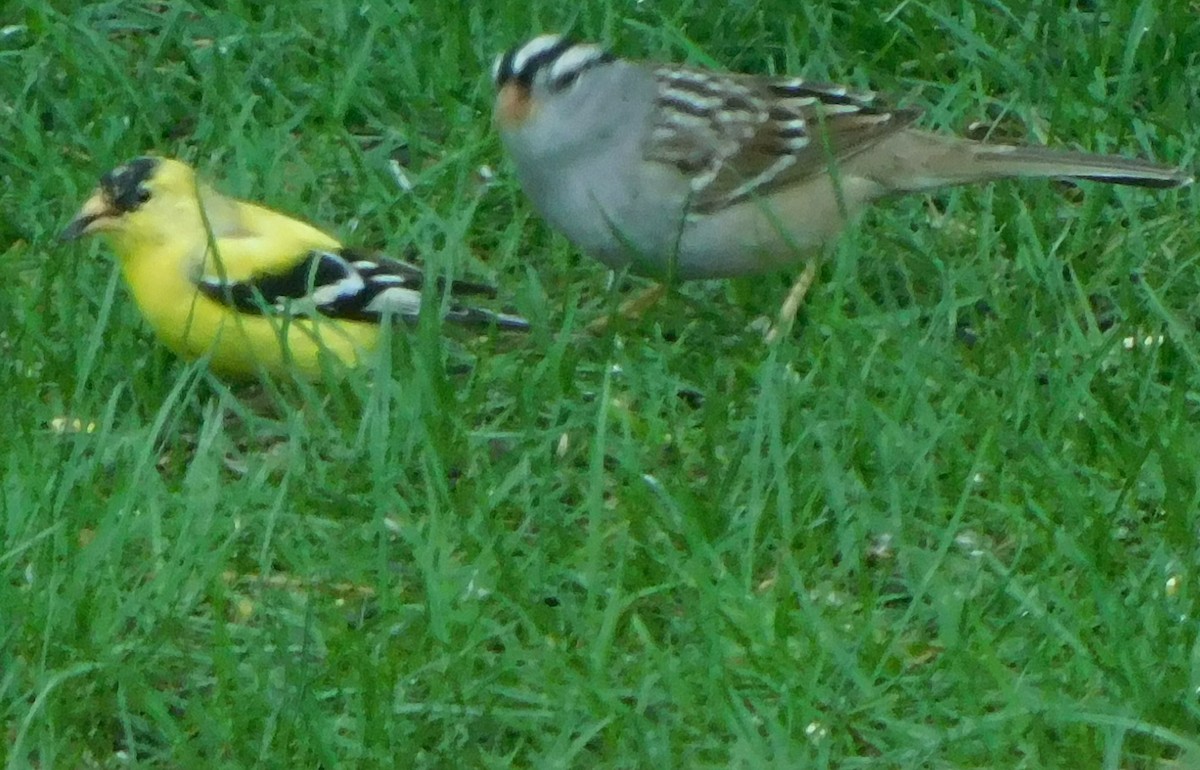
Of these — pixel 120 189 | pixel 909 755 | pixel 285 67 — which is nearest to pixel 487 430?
pixel 120 189

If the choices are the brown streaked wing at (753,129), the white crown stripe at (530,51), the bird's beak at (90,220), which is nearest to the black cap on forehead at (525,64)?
the white crown stripe at (530,51)

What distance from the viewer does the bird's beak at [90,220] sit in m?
5.83

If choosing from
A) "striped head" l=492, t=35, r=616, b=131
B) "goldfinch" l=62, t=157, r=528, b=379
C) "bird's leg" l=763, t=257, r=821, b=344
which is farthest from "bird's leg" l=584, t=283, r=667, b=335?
"striped head" l=492, t=35, r=616, b=131

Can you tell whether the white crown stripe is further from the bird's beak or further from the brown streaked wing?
the bird's beak

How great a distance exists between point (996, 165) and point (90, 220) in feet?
7.77

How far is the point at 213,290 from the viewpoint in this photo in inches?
221

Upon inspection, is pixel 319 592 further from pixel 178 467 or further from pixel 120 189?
pixel 120 189

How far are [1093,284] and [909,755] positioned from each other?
2242 millimetres

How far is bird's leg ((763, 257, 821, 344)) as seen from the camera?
581 cm

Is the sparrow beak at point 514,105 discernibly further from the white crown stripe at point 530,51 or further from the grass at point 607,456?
the grass at point 607,456

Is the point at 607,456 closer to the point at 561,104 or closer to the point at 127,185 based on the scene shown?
the point at 561,104

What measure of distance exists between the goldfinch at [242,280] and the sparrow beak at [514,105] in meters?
0.47

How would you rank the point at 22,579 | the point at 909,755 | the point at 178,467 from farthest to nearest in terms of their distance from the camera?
the point at 178,467 → the point at 22,579 → the point at 909,755

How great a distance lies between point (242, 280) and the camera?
18.5 ft
